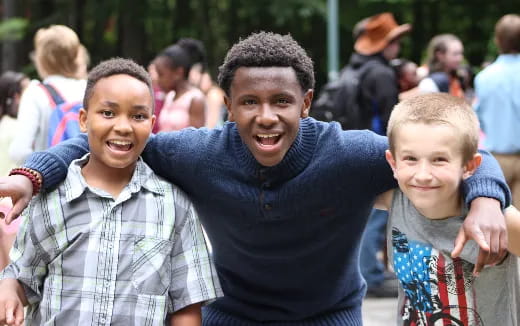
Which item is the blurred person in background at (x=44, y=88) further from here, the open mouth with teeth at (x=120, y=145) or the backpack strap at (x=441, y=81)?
the backpack strap at (x=441, y=81)

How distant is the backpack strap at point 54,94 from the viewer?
17.5 feet

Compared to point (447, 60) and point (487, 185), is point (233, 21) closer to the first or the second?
point (447, 60)

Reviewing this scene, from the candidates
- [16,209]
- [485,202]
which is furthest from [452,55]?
[16,209]

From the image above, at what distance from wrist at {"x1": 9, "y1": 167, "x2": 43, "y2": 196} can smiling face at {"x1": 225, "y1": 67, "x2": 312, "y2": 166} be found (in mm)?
702

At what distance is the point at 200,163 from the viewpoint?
3209 mm

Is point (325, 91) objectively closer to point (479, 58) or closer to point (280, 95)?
point (280, 95)

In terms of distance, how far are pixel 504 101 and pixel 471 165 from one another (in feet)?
11.8

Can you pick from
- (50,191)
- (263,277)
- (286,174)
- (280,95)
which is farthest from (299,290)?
(50,191)

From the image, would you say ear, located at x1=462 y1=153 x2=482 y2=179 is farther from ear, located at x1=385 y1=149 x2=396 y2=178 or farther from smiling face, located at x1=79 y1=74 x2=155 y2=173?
smiling face, located at x1=79 y1=74 x2=155 y2=173

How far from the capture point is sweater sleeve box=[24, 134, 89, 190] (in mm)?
3021

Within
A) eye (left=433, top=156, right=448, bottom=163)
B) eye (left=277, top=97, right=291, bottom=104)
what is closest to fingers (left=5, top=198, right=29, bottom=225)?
eye (left=277, top=97, right=291, bottom=104)

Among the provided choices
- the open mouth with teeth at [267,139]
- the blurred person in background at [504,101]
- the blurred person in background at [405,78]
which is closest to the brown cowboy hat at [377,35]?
the blurred person in background at [405,78]

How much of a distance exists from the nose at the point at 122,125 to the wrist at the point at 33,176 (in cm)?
31

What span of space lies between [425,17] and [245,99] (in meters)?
19.2
